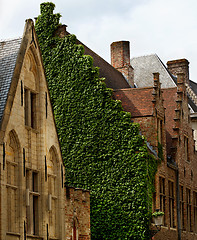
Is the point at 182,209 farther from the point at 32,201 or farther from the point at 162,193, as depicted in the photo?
the point at 32,201

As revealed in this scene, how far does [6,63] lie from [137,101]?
11.6 m

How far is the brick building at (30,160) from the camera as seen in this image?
58.4 ft

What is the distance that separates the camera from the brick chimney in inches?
1505

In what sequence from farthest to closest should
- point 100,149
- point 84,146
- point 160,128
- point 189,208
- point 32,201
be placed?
point 189,208
point 160,128
point 84,146
point 100,149
point 32,201

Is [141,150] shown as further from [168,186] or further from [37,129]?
[37,129]

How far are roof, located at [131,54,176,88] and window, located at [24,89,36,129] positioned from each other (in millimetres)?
22167

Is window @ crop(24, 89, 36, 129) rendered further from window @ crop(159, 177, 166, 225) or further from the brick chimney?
the brick chimney

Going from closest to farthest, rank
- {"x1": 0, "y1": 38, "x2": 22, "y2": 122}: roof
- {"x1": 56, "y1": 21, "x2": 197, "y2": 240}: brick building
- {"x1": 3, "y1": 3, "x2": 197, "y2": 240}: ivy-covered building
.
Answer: {"x1": 0, "y1": 38, "x2": 22, "y2": 122}: roof
{"x1": 3, "y1": 3, "x2": 197, "y2": 240}: ivy-covered building
{"x1": 56, "y1": 21, "x2": 197, "y2": 240}: brick building

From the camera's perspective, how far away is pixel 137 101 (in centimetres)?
2962

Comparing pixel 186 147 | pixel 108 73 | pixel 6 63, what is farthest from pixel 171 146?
pixel 6 63

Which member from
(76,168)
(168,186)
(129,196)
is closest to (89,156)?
(76,168)

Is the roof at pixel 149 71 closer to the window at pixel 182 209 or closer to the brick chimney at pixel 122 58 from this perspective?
the brick chimney at pixel 122 58

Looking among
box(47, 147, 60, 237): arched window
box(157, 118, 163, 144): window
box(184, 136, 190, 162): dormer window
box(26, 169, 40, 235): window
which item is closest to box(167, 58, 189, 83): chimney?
box(184, 136, 190, 162): dormer window

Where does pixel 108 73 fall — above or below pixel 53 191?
above
